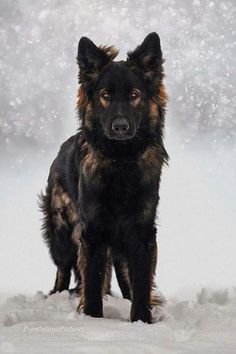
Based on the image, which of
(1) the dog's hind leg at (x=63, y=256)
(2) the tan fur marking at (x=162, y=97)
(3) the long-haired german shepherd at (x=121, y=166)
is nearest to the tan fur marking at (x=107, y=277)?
(3) the long-haired german shepherd at (x=121, y=166)

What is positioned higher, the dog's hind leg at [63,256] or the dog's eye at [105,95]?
the dog's eye at [105,95]

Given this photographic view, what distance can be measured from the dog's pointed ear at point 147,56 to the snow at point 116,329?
89.9 inches

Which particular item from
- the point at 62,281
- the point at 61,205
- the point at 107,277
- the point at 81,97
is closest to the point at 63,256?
the point at 62,281

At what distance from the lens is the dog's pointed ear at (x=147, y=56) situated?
572cm

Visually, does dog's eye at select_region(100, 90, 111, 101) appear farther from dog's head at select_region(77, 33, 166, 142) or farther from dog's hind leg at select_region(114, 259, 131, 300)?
dog's hind leg at select_region(114, 259, 131, 300)

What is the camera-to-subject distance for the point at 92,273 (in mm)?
5625

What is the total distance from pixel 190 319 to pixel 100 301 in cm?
89

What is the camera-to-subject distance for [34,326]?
472 centimetres

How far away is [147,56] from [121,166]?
108 cm

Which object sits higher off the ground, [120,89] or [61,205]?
[120,89]

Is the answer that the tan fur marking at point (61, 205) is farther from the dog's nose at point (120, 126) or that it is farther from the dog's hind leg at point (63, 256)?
the dog's nose at point (120, 126)

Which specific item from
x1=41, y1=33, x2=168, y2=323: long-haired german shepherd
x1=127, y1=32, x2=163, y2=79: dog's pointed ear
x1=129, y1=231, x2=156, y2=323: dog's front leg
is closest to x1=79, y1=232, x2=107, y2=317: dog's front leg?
x1=41, y1=33, x2=168, y2=323: long-haired german shepherd

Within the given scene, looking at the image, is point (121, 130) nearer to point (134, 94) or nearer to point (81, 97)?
point (134, 94)

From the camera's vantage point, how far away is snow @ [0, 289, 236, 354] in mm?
3865
